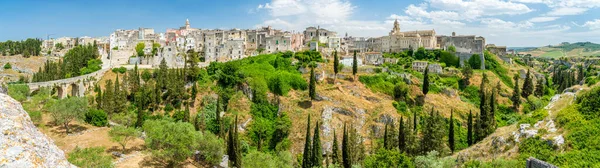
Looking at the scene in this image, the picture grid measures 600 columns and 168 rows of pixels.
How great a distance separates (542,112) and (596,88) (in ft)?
16.1

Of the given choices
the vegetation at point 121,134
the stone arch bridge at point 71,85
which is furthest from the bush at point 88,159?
the stone arch bridge at point 71,85

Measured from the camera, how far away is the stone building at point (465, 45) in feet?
259

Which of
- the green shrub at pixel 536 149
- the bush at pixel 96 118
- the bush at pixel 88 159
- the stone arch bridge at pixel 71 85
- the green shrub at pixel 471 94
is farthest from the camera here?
the green shrub at pixel 471 94

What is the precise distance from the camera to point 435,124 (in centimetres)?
4419

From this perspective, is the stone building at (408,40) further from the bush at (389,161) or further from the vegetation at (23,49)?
the vegetation at (23,49)

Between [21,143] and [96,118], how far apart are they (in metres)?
43.0

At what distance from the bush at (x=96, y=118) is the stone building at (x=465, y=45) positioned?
2700 inches

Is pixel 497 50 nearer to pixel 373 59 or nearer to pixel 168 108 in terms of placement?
pixel 373 59

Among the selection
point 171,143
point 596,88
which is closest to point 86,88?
point 171,143

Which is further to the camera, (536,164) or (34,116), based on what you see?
(34,116)

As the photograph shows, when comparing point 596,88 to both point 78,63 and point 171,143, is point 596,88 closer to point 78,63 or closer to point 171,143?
point 171,143

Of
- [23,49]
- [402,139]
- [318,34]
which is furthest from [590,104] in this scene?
[23,49]

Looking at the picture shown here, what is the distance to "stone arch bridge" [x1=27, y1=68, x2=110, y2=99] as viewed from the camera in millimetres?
53781

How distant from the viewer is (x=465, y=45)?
83250 millimetres
